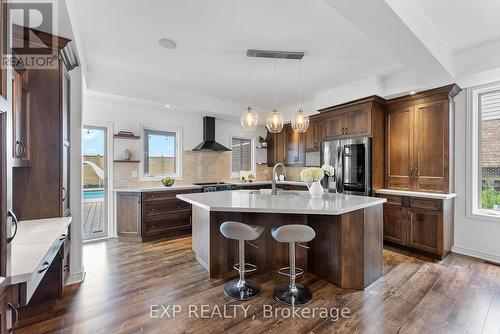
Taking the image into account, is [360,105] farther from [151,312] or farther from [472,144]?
[151,312]

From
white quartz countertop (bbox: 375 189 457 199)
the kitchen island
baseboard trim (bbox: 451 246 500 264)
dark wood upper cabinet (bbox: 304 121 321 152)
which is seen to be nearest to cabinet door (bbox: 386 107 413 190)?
white quartz countertop (bbox: 375 189 457 199)

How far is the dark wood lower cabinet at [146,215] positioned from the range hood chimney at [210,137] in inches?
50.7

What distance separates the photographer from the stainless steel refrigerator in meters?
3.92

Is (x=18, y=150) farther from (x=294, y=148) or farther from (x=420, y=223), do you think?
(x=294, y=148)

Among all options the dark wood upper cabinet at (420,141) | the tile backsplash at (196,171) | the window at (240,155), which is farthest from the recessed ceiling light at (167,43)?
the dark wood upper cabinet at (420,141)

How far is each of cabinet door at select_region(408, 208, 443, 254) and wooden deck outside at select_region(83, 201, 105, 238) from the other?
17.2ft

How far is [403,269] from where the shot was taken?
3.00m

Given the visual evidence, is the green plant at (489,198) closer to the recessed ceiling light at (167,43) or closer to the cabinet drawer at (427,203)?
the cabinet drawer at (427,203)

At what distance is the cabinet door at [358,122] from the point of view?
3951mm

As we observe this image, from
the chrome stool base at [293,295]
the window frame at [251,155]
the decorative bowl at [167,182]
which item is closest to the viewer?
the chrome stool base at [293,295]

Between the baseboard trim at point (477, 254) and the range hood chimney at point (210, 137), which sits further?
the range hood chimney at point (210, 137)

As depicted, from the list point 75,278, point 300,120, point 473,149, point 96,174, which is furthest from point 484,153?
point 96,174

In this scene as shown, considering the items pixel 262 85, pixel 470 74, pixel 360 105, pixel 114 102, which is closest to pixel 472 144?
pixel 470 74

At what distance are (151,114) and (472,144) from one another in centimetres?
544
